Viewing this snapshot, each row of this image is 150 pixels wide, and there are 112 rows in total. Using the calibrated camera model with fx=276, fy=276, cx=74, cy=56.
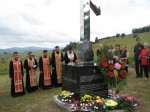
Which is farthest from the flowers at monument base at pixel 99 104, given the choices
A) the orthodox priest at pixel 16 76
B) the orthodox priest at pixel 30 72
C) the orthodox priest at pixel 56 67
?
the orthodox priest at pixel 56 67

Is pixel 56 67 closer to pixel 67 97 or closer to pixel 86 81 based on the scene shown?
pixel 67 97

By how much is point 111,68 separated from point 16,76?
15.5 ft

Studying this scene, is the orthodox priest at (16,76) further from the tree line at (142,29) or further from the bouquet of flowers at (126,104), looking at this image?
the tree line at (142,29)

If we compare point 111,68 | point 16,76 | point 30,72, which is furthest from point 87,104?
point 30,72

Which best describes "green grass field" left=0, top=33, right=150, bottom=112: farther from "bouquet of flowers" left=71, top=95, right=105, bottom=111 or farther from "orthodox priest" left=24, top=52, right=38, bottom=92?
"bouquet of flowers" left=71, top=95, right=105, bottom=111

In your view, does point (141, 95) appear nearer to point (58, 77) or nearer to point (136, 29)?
point (58, 77)

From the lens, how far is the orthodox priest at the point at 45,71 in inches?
500

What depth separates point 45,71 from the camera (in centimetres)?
1284

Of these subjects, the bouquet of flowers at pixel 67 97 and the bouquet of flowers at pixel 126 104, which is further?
the bouquet of flowers at pixel 67 97

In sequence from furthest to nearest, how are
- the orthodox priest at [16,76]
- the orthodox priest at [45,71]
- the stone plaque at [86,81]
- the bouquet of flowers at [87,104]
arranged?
the orthodox priest at [45,71] → the orthodox priest at [16,76] → the stone plaque at [86,81] → the bouquet of flowers at [87,104]

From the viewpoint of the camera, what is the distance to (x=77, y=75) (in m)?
8.41

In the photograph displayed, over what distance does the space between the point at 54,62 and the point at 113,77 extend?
490 centimetres

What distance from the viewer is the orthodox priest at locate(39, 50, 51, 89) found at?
41.6 ft

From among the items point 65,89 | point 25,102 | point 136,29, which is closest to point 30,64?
point 25,102
